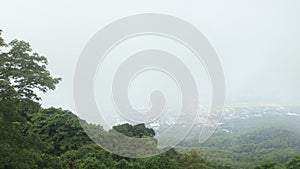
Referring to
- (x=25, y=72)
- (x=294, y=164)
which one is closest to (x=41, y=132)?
(x=25, y=72)

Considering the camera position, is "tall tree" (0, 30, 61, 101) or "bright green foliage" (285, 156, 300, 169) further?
"bright green foliage" (285, 156, 300, 169)

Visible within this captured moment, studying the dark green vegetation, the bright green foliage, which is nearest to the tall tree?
the dark green vegetation

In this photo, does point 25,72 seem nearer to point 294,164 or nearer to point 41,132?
point 41,132

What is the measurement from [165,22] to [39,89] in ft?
21.9

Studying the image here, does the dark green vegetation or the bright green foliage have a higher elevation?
the dark green vegetation

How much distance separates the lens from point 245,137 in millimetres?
60625

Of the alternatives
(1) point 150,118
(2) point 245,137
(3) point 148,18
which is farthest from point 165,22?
(2) point 245,137

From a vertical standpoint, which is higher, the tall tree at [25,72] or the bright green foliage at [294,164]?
the tall tree at [25,72]

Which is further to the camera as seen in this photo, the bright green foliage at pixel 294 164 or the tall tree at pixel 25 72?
the bright green foliage at pixel 294 164

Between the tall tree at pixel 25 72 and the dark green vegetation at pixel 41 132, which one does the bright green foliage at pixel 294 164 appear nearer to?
the dark green vegetation at pixel 41 132

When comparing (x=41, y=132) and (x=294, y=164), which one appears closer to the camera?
(x=41, y=132)

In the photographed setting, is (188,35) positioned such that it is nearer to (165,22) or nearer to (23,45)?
(165,22)

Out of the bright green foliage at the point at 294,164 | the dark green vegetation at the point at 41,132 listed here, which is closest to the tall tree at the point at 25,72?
the dark green vegetation at the point at 41,132

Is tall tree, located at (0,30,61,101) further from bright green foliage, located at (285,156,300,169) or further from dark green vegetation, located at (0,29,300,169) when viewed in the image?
bright green foliage, located at (285,156,300,169)
